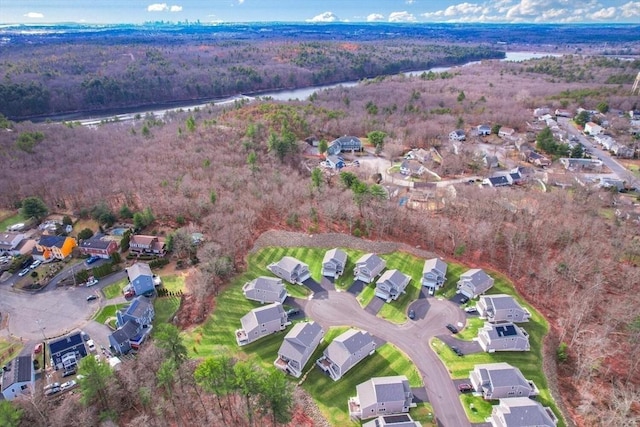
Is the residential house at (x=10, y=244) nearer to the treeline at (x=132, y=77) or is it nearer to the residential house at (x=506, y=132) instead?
the treeline at (x=132, y=77)

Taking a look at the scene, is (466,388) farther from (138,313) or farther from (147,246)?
(147,246)

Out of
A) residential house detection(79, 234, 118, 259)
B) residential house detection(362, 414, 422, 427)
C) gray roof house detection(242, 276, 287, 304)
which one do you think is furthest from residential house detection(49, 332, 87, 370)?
residential house detection(362, 414, 422, 427)

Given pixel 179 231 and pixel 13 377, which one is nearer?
pixel 13 377

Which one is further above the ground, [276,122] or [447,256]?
[276,122]

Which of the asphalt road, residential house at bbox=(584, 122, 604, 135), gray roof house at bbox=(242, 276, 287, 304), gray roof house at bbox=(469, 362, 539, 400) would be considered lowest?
residential house at bbox=(584, 122, 604, 135)

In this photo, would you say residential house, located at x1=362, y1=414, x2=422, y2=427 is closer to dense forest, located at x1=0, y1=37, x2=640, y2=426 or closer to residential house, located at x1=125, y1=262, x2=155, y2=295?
dense forest, located at x1=0, y1=37, x2=640, y2=426

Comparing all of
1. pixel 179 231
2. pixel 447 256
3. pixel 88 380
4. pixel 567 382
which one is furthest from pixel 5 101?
pixel 567 382

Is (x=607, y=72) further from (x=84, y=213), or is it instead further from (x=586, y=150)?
(x=84, y=213)

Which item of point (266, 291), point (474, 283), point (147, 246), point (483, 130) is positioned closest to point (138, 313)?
point (266, 291)
